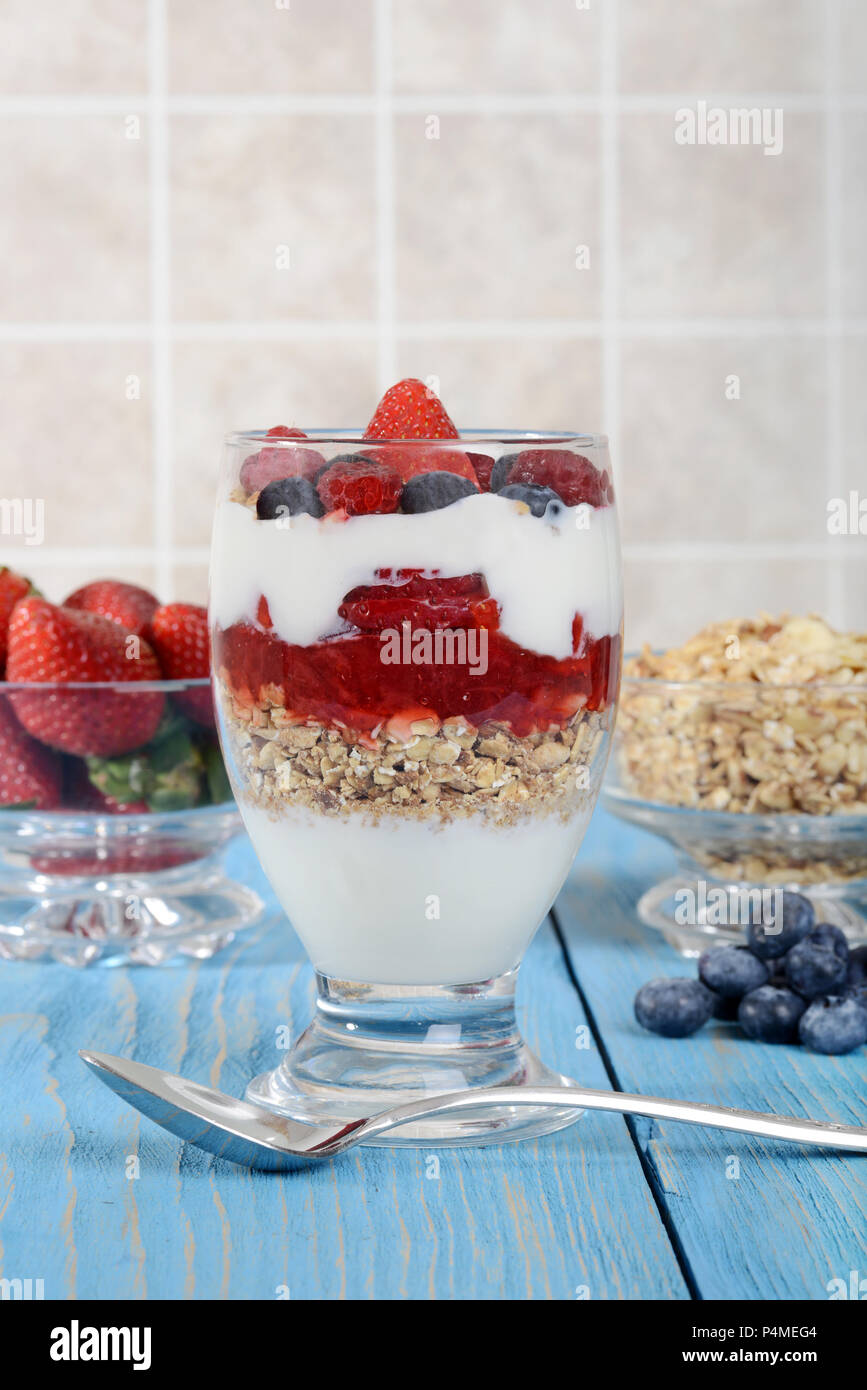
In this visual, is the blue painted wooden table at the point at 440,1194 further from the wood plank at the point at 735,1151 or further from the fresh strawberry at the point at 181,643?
the fresh strawberry at the point at 181,643

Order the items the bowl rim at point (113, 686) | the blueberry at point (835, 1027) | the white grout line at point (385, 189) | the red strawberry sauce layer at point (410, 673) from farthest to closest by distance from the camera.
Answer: the white grout line at point (385, 189) < the bowl rim at point (113, 686) < the blueberry at point (835, 1027) < the red strawberry sauce layer at point (410, 673)

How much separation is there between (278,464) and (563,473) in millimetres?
117

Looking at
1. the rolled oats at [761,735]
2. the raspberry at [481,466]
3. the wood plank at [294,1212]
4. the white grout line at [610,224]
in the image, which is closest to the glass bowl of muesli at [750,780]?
the rolled oats at [761,735]

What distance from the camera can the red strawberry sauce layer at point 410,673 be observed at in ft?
1.82

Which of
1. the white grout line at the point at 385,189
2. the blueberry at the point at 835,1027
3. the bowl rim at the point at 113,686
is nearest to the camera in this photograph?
the blueberry at the point at 835,1027

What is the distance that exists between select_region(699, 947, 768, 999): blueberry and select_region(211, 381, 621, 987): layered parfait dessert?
0.42 ft

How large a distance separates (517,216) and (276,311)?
1.15ft

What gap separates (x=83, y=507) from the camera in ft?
6.45

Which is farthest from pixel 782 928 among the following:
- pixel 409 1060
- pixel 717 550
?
pixel 717 550

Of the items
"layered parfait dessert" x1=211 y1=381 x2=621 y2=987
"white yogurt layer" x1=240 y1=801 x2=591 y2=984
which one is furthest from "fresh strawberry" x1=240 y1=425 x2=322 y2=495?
"white yogurt layer" x1=240 y1=801 x2=591 y2=984

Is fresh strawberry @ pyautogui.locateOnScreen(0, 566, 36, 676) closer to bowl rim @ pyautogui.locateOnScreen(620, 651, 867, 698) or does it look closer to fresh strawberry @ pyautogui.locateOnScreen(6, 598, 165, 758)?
fresh strawberry @ pyautogui.locateOnScreen(6, 598, 165, 758)

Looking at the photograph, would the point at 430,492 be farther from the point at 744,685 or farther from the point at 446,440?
the point at 744,685

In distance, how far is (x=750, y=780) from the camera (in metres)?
0.85

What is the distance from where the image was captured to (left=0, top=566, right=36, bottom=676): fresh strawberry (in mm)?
872
